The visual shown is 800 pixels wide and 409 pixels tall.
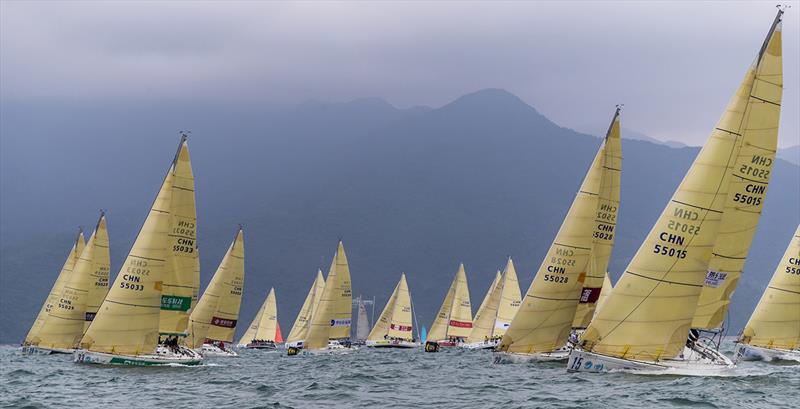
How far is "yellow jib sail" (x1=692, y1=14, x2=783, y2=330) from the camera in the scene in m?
28.3

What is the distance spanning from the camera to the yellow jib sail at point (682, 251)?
92.3ft

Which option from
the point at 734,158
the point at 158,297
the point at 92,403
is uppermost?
the point at 734,158

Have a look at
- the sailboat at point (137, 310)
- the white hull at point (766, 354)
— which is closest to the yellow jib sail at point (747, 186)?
the white hull at point (766, 354)

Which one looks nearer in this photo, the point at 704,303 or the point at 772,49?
the point at 772,49

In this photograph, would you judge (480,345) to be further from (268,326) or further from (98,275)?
(98,275)

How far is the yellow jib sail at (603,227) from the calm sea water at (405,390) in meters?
5.17

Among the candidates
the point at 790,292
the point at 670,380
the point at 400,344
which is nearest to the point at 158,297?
the point at 670,380

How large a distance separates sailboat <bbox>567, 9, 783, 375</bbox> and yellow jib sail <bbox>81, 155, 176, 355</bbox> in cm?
1651

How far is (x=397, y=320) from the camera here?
92.9 m

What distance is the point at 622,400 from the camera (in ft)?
73.9

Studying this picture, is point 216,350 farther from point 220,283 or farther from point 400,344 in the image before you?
point 400,344

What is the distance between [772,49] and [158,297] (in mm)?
23144

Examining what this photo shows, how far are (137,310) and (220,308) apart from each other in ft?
83.5

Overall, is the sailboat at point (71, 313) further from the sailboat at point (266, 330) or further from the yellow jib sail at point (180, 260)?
the sailboat at point (266, 330)
